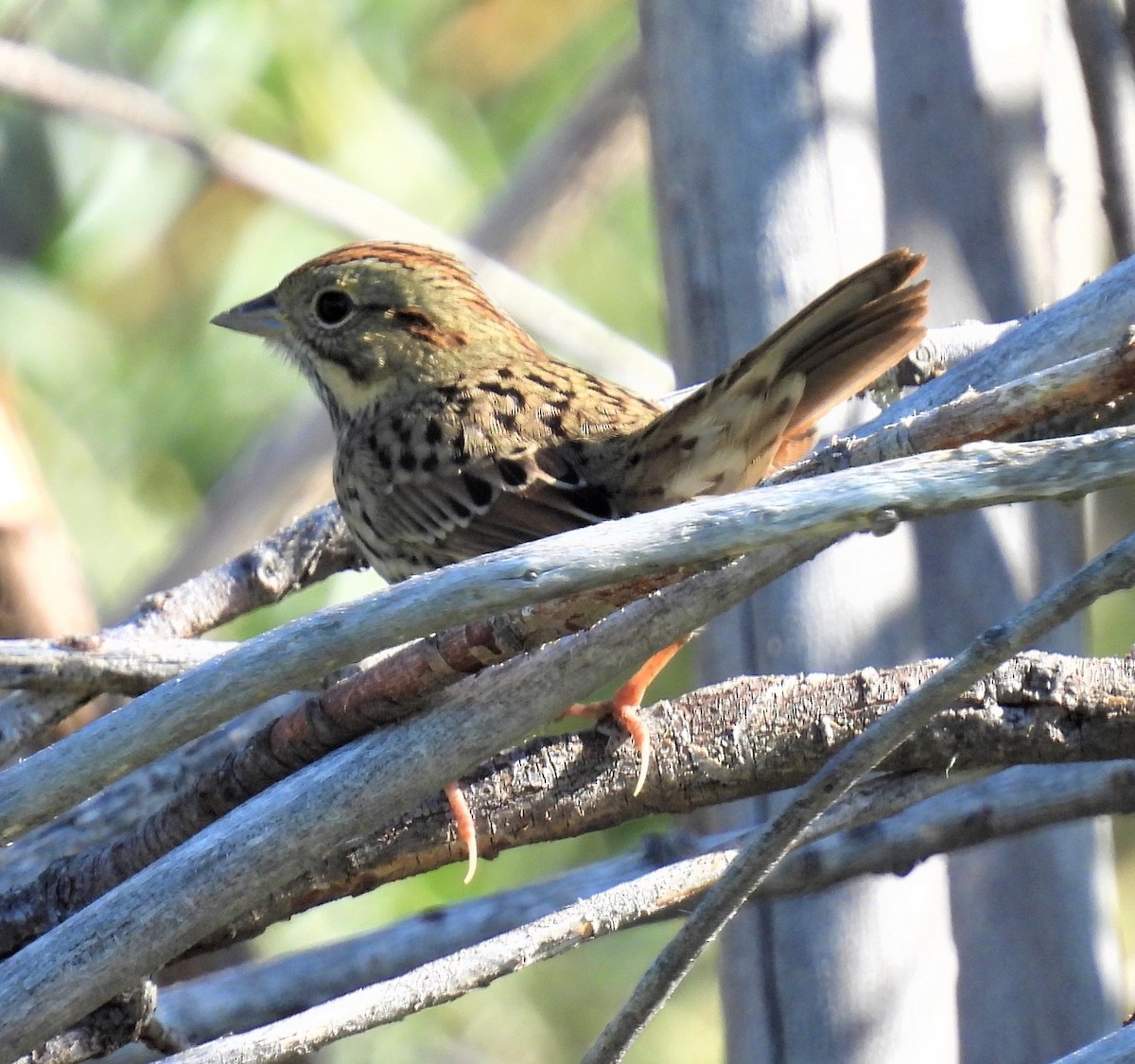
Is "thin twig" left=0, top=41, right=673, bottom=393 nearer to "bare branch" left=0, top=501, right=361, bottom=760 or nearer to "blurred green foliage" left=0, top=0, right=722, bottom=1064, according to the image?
"bare branch" left=0, top=501, right=361, bottom=760

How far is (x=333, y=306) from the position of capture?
381 centimetres

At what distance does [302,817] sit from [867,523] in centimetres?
68

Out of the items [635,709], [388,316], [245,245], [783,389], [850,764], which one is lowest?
[850,764]

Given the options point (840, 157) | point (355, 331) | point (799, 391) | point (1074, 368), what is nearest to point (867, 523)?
point (1074, 368)

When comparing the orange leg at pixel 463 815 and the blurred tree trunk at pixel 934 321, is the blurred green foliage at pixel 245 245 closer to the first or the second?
the blurred tree trunk at pixel 934 321

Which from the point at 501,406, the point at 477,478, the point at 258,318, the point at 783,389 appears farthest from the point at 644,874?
the point at 258,318

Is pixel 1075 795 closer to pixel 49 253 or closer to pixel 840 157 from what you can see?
Result: pixel 840 157

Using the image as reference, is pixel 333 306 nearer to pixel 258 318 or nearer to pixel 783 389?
pixel 258 318

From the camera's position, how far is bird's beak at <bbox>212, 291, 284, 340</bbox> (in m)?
3.88

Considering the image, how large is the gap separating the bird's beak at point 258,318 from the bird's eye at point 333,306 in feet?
0.37

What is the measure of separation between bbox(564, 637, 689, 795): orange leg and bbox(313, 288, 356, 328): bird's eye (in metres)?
1.38

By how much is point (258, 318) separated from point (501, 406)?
30.7 inches

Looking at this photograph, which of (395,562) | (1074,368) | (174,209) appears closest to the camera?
(1074,368)

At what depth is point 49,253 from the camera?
741 cm
